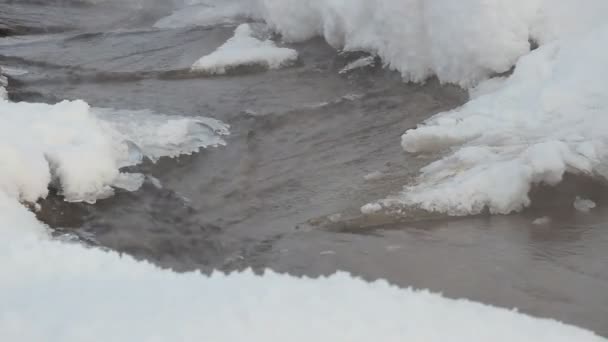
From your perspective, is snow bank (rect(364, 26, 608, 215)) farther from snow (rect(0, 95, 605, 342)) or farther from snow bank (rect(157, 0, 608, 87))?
snow (rect(0, 95, 605, 342))

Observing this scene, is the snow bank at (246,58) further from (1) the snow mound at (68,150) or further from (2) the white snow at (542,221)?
(2) the white snow at (542,221)

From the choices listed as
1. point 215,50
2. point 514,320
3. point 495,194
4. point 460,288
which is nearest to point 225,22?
point 215,50

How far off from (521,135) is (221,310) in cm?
366

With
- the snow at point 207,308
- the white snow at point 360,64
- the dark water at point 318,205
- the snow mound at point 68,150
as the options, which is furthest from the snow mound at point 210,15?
the snow at point 207,308

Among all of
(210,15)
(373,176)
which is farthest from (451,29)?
(210,15)

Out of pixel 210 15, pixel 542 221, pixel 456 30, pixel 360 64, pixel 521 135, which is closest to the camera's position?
pixel 542 221

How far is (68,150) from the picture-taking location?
5250 millimetres

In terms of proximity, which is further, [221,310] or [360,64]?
[360,64]

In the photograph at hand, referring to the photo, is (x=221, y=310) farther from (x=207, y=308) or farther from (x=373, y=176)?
(x=373, y=176)

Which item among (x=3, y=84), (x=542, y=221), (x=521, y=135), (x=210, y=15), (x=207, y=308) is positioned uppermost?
(x=207, y=308)

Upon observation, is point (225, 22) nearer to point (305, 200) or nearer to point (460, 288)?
point (305, 200)

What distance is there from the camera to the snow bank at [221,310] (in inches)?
86.4

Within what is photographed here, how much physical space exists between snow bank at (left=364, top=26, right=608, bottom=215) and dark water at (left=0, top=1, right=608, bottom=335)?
14 cm

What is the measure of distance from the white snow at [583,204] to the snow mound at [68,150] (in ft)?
9.79
